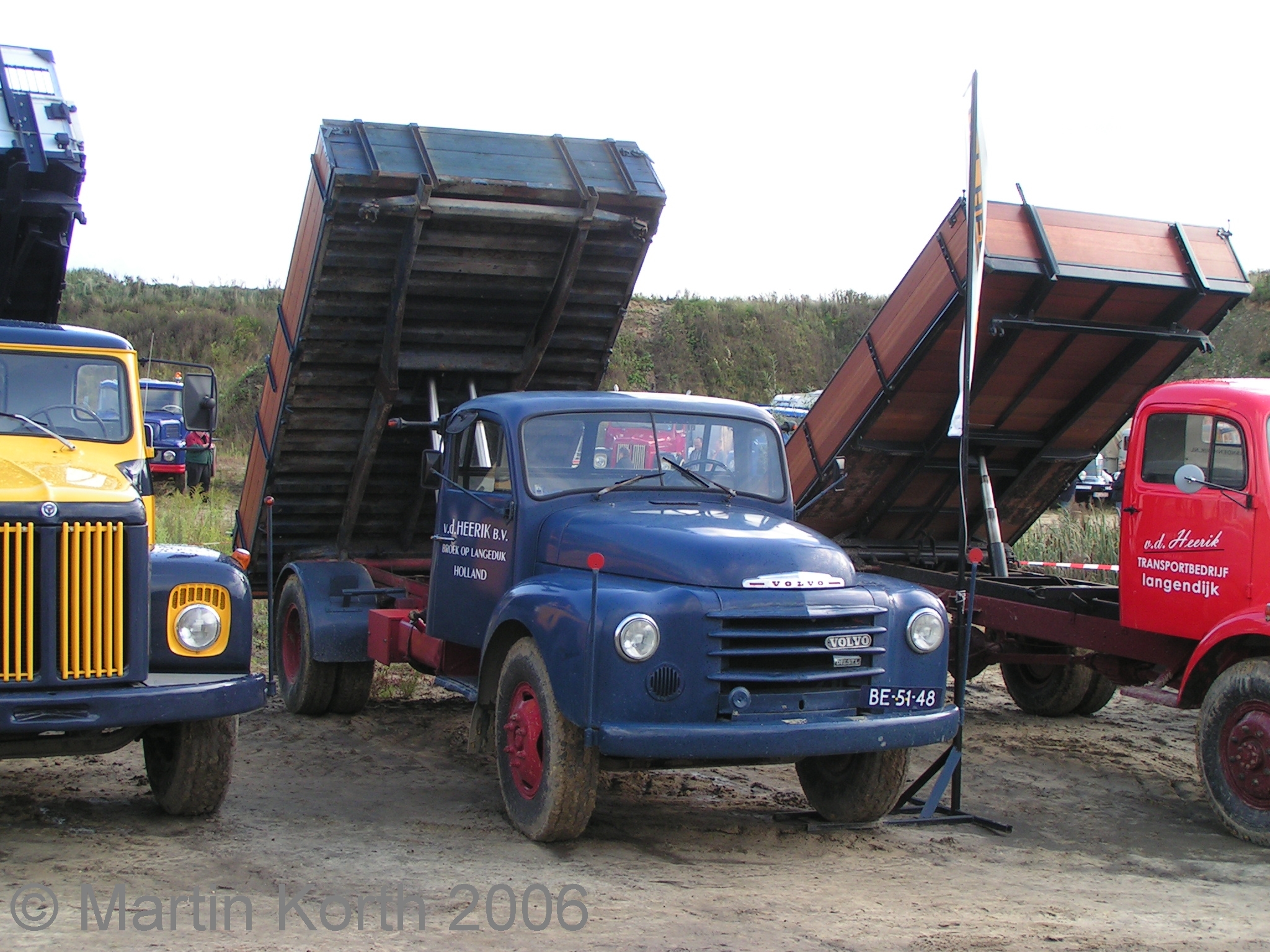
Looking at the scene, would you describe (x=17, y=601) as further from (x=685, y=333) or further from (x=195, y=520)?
(x=685, y=333)

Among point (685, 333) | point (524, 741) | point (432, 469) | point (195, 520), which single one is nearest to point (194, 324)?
point (685, 333)

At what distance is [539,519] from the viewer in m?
6.22

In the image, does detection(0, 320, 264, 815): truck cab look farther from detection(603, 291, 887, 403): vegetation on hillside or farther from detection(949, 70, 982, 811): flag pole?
detection(603, 291, 887, 403): vegetation on hillside

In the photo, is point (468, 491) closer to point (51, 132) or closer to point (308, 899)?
point (308, 899)

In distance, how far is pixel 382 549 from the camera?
31.2ft

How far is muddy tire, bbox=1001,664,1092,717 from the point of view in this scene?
889 cm

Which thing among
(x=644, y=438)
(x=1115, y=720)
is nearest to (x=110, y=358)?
(x=644, y=438)

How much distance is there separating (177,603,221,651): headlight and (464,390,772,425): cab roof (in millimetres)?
1814

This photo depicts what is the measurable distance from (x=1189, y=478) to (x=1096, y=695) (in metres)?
2.97

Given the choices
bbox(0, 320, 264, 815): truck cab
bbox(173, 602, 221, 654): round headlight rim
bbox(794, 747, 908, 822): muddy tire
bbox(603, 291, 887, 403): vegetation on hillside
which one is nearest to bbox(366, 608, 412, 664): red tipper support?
bbox(0, 320, 264, 815): truck cab

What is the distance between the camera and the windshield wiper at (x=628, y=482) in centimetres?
629

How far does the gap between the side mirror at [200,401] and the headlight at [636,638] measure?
118 inches

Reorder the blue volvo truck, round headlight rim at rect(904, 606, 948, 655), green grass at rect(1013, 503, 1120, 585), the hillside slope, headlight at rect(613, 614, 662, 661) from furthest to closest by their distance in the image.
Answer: the hillside slope < green grass at rect(1013, 503, 1120, 585) < round headlight rim at rect(904, 606, 948, 655) < the blue volvo truck < headlight at rect(613, 614, 662, 661)

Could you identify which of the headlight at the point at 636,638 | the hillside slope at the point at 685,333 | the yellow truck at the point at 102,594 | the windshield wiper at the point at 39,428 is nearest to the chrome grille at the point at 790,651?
the headlight at the point at 636,638
